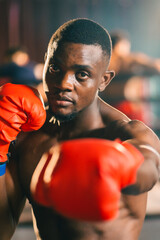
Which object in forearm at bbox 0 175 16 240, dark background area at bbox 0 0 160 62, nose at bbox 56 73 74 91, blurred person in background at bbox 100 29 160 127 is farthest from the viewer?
dark background area at bbox 0 0 160 62

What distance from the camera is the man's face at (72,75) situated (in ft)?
2.02

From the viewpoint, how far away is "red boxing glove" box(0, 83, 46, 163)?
2.14 ft

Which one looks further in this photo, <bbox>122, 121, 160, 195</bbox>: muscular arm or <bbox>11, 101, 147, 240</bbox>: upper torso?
<bbox>11, 101, 147, 240</bbox>: upper torso

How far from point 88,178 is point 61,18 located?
6.15 m

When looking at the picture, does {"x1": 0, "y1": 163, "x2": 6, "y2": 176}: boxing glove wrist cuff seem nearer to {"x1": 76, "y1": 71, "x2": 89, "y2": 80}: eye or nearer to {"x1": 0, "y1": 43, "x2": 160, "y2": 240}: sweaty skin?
{"x1": 0, "y1": 43, "x2": 160, "y2": 240}: sweaty skin

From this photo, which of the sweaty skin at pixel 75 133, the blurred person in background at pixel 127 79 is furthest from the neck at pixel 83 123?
the blurred person in background at pixel 127 79

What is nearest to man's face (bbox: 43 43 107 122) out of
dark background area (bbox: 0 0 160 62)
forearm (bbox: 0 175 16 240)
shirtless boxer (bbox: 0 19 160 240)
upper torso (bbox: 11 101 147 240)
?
shirtless boxer (bbox: 0 19 160 240)

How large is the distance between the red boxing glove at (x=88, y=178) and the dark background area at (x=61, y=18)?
5796 millimetres

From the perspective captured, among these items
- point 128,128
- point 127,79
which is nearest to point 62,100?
point 128,128

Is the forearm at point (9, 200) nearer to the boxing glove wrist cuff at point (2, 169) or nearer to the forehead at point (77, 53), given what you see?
the boxing glove wrist cuff at point (2, 169)

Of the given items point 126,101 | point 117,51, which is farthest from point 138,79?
point 117,51

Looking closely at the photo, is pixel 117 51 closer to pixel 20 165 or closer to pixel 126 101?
pixel 126 101

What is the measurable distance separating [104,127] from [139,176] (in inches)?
8.9

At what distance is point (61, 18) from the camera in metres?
6.28
